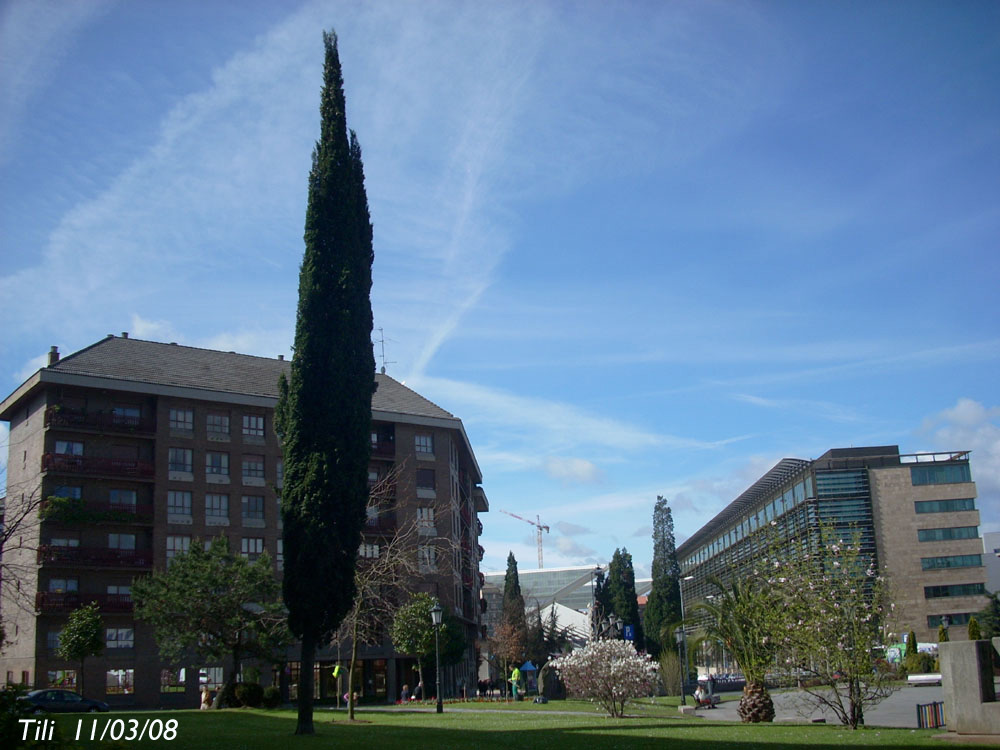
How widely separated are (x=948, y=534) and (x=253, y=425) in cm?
4941

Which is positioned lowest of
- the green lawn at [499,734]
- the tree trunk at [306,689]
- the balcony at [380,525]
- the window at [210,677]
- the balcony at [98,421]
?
the window at [210,677]

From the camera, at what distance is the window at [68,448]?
165 feet

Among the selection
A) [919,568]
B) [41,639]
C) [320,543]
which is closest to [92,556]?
[41,639]

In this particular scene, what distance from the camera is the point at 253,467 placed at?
56.4 metres

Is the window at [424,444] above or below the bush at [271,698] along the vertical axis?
above

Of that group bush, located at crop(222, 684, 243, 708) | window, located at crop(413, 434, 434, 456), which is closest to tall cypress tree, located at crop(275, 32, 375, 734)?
bush, located at crop(222, 684, 243, 708)

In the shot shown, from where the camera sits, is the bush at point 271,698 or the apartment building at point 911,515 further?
the apartment building at point 911,515

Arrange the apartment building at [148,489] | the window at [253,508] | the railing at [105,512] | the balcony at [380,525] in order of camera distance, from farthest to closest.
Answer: the balcony at [380,525] < the window at [253,508] < the apartment building at [148,489] < the railing at [105,512]

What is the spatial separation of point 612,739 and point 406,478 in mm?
42472

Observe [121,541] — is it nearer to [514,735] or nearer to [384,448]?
[384,448]

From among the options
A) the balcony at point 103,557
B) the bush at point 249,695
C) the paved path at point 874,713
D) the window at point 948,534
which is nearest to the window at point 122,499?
the balcony at point 103,557

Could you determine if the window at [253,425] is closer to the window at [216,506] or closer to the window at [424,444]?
the window at [216,506]

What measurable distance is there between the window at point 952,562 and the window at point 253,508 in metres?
46.0

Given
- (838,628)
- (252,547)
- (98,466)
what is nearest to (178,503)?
(98,466)
